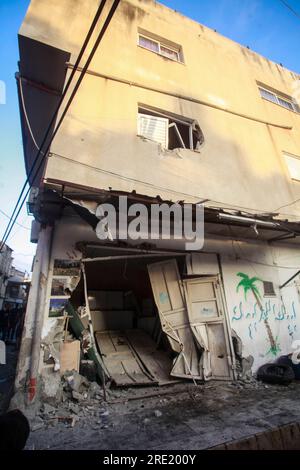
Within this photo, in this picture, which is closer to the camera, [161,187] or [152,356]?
[161,187]

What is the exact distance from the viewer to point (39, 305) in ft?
14.7

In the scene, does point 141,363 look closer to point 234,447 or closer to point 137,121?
point 234,447

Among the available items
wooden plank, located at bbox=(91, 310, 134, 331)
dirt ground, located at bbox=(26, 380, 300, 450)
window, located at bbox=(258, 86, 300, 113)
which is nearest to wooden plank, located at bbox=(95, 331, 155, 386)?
dirt ground, located at bbox=(26, 380, 300, 450)

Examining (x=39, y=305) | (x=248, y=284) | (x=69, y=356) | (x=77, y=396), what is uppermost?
(x=248, y=284)

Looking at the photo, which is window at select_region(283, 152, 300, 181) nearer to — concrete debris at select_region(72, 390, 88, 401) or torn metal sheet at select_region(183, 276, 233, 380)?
torn metal sheet at select_region(183, 276, 233, 380)

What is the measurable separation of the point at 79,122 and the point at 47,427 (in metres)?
5.89

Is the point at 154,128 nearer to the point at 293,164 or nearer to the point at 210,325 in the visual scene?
the point at 210,325

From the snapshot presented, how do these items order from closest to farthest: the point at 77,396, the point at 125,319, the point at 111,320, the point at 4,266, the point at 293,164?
the point at 77,396 < the point at 111,320 < the point at 125,319 < the point at 293,164 < the point at 4,266

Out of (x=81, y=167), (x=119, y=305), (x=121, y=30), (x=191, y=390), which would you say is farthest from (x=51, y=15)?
(x=191, y=390)

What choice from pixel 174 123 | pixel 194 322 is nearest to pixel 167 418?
pixel 194 322

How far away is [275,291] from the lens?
22.8ft

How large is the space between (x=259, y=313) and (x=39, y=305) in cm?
534

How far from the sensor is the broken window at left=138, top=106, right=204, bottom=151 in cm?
691

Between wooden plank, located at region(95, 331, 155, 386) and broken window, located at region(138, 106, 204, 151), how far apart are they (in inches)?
223
